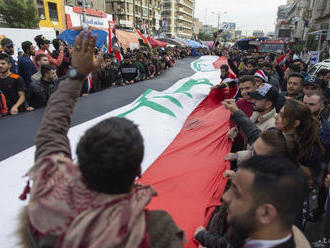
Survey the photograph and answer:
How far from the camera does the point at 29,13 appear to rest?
19.0 meters

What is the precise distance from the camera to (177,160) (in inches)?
93.5

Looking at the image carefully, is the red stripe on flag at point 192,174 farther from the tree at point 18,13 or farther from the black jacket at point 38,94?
the tree at point 18,13

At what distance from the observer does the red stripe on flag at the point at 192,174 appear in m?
1.65

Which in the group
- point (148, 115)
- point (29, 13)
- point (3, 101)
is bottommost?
point (148, 115)

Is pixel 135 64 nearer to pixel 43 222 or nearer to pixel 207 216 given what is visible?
pixel 207 216

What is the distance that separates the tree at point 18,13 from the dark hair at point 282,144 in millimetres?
22434

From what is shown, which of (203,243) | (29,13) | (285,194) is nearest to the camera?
(285,194)

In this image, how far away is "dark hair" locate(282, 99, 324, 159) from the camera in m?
1.79

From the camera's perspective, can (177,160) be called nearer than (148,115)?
Yes

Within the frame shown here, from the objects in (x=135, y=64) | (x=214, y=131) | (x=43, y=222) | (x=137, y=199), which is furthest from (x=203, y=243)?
(x=135, y=64)

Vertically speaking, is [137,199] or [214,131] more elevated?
[137,199]

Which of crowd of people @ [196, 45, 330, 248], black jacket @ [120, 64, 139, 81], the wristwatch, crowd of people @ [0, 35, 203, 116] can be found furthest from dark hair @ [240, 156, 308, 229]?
black jacket @ [120, 64, 139, 81]

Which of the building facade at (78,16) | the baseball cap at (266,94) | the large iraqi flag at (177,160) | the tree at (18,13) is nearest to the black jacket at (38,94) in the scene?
the large iraqi flag at (177,160)

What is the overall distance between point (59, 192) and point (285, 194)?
77 cm
